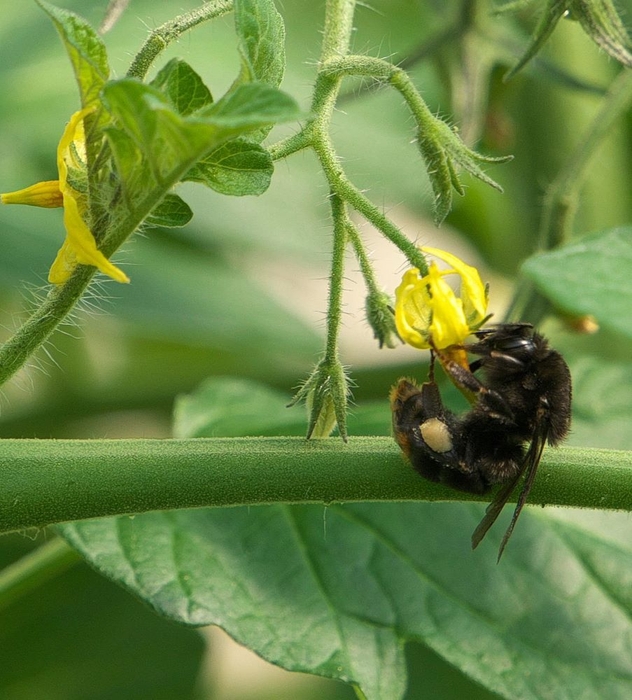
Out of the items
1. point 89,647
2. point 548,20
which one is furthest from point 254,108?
point 89,647

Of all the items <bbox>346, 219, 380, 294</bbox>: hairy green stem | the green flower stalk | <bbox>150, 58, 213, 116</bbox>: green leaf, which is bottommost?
<bbox>346, 219, 380, 294</bbox>: hairy green stem

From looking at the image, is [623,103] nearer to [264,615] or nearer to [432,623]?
[432,623]

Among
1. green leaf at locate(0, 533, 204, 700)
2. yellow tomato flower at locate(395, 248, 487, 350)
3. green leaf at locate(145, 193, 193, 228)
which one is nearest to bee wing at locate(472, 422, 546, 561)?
yellow tomato flower at locate(395, 248, 487, 350)

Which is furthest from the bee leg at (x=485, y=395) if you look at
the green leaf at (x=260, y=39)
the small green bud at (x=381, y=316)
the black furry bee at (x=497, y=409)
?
the green leaf at (x=260, y=39)

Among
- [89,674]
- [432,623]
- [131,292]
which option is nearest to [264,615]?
[432,623]

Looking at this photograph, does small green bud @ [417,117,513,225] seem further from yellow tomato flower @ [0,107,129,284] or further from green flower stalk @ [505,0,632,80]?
yellow tomato flower @ [0,107,129,284]

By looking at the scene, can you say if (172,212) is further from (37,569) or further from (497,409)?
(37,569)
